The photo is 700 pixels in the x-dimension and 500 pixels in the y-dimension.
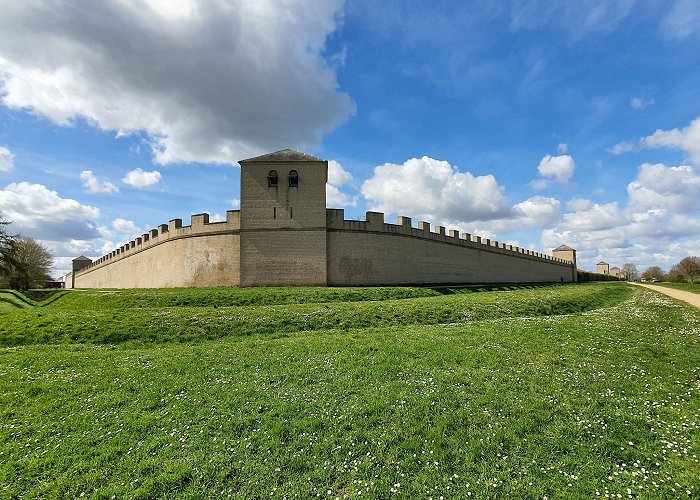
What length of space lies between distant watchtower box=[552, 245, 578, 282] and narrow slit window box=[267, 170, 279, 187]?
265 feet

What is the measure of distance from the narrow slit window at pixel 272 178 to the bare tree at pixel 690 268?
262 feet

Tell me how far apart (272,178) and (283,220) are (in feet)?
12.6

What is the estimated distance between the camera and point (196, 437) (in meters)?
6.71

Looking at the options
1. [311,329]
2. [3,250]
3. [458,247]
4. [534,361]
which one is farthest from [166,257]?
[534,361]

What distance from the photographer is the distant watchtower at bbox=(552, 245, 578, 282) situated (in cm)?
8712

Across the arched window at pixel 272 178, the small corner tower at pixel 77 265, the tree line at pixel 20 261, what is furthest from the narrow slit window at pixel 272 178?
the small corner tower at pixel 77 265

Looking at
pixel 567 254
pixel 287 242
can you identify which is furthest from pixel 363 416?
pixel 567 254

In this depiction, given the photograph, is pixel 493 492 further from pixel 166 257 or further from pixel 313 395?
pixel 166 257

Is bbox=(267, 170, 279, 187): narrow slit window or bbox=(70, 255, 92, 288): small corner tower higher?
bbox=(267, 170, 279, 187): narrow slit window

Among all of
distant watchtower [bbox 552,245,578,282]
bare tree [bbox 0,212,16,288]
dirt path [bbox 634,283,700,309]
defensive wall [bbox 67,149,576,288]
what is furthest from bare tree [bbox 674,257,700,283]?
bare tree [bbox 0,212,16,288]

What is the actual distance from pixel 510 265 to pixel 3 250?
215ft

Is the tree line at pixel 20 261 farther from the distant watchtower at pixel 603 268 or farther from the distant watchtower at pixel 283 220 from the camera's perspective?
the distant watchtower at pixel 603 268

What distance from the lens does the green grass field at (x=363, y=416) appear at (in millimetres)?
5586

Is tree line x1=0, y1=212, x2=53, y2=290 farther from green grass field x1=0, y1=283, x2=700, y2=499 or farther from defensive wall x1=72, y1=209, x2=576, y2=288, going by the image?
green grass field x1=0, y1=283, x2=700, y2=499
